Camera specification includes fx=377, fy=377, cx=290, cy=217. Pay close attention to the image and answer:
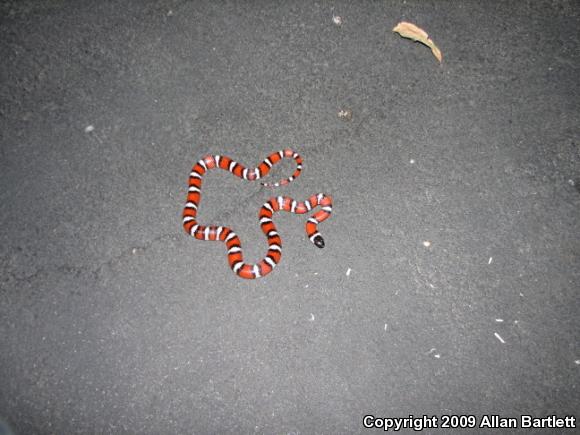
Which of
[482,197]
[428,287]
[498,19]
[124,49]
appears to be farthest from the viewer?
[498,19]

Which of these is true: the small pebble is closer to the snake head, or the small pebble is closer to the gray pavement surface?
the gray pavement surface

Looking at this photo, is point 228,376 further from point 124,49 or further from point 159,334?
point 124,49

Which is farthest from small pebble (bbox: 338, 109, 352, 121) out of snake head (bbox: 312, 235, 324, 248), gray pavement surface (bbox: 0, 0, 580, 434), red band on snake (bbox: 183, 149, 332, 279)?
A: snake head (bbox: 312, 235, 324, 248)

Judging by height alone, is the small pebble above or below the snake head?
above

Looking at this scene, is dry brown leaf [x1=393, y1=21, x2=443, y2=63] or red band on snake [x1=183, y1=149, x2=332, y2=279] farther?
dry brown leaf [x1=393, y1=21, x2=443, y2=63]

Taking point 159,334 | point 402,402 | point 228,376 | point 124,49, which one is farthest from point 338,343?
point 124,49

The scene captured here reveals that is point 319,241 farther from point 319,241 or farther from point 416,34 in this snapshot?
point 416,34

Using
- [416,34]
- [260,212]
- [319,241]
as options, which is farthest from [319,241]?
[416,34]
